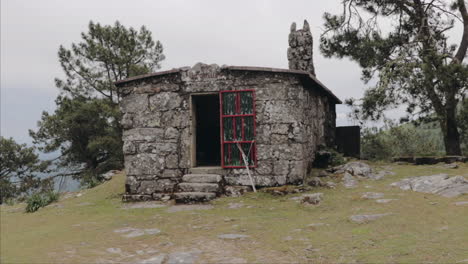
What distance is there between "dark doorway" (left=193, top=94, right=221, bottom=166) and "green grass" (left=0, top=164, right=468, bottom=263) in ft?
21.2

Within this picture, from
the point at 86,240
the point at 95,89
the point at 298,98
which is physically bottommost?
the point at 86,240

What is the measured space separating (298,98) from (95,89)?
46.6 feet

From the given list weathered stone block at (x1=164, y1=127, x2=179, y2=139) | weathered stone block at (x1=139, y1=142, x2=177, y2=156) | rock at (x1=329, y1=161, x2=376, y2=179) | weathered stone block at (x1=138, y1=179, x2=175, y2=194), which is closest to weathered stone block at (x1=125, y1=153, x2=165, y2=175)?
weathered stone block at (x1=139, y1=142, x2=177, y2=156)

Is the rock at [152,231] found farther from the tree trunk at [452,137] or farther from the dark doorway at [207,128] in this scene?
the tree trunk at [452,137]

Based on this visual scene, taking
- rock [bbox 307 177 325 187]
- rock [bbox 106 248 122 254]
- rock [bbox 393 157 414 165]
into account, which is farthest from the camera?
rock [bbox 393 157 414 165]

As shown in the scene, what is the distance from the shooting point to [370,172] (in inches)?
413

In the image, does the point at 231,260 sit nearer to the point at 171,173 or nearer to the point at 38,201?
the point at 171,173

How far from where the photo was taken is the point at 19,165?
1991 cm

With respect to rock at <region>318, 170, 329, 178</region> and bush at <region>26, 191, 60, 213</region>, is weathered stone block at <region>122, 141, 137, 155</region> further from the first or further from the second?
rock at <region>318, 170, 329, 178</region>

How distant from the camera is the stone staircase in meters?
8.65

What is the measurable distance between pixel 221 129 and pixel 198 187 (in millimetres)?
1650

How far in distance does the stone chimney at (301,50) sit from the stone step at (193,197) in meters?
6.43

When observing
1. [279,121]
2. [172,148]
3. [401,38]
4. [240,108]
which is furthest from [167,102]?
[401,38]

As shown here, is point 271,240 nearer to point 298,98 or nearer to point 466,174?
point 298,98
